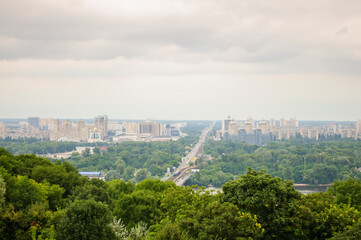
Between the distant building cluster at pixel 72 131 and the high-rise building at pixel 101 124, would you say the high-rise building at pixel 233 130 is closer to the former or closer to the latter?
the distant building cluster at pixel 72 131

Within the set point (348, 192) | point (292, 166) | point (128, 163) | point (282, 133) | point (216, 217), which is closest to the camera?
point (216, 217)

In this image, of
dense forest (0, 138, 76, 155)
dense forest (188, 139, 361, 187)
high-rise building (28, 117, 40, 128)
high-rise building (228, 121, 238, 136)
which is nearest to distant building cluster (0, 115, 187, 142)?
high-rise building (28, 117, 40, 128)

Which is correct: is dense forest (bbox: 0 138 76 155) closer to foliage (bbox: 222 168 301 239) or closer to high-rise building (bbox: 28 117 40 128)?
high-rise building (bbox: 28 117 40 128)

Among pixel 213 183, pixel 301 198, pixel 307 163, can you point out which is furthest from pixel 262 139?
pixel 301 198

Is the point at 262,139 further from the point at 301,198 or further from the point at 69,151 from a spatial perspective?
the point at 301,198

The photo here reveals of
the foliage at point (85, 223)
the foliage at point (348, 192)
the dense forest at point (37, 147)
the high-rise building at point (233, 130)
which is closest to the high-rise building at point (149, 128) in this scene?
the high-rise building at point (233, 130)

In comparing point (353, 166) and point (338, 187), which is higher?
point (338, 187)

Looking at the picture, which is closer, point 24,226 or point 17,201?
point 24,226

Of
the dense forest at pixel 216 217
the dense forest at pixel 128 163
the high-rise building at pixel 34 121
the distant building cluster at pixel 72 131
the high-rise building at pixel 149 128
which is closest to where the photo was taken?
the dense forest at pixel 216 217

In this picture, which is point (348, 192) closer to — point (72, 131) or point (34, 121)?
point (72, 131)

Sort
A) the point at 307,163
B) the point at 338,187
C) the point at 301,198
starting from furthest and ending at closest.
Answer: the point at 307,163
the point at 338,187
the point at 301,198

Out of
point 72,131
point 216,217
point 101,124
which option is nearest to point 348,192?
point 216,217
